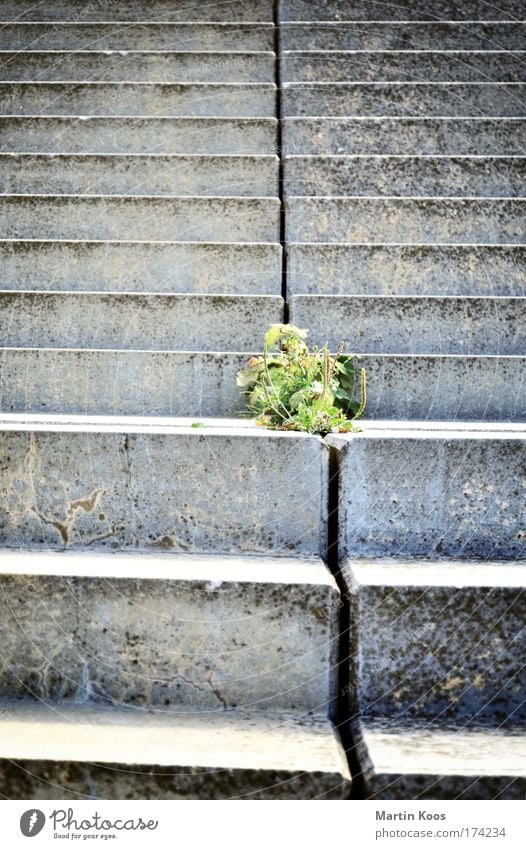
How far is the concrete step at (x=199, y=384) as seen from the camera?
2.12m

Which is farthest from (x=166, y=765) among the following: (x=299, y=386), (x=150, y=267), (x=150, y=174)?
(x=150, y=174)

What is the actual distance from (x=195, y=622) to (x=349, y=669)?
0.26 metres

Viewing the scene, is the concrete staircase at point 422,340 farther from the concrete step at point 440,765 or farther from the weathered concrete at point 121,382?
the weathered concrete at point 121,382

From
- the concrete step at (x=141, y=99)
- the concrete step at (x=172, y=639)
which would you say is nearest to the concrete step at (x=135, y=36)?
the concrete step at (x=141, y=99)

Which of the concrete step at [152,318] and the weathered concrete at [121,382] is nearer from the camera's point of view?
the weathered concrete at [121,382]

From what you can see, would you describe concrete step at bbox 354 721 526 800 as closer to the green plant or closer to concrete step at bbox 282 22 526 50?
the green plant

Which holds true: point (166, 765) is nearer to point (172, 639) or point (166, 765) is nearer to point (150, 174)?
point (172, 639)

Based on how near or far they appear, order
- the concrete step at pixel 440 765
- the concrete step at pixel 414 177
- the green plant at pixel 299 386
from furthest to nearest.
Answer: the concrete step at pixel 414 177, the green plant at pixel 299 386, the concrete step at pixel 440 765

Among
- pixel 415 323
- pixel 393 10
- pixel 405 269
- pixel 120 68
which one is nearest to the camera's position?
pixel 415 323

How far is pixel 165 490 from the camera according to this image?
1.61 m

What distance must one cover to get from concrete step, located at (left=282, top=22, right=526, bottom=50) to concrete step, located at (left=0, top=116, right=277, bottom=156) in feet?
2.47

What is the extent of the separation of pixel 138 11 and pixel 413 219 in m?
2.03

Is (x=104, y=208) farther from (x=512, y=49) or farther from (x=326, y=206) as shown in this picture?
(x=512, y=49)

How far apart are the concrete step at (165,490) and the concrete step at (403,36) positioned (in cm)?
258
